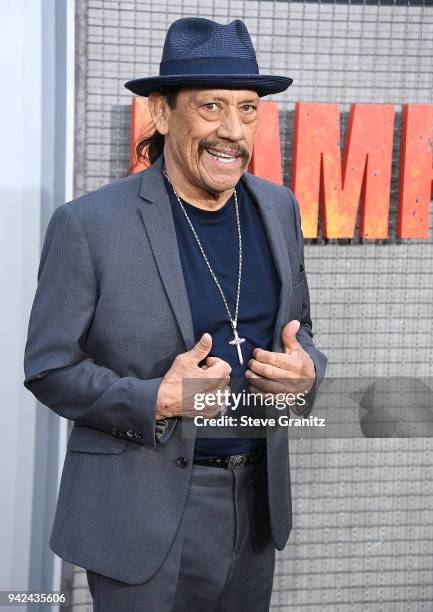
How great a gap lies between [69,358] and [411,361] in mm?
1715

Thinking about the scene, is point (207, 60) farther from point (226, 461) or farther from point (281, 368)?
point (226, 461)

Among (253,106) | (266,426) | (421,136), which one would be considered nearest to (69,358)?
(266,426)

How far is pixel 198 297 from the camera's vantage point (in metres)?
1.93

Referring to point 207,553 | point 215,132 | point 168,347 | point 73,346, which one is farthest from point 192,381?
point 215,132

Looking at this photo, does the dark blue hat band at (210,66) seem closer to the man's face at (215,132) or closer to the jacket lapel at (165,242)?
the man's face at (215,132)

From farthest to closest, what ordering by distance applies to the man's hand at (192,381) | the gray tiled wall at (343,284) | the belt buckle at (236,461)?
1. the gray tiled wall at (343,284)
2. the belt buckle at (236,461)
3. the man's hand at (192,381)

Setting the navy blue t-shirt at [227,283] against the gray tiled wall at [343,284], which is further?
the gray tiled wall at [343,284]

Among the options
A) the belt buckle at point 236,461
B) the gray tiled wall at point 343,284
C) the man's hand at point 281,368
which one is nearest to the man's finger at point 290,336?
the man's hand at point 281,368

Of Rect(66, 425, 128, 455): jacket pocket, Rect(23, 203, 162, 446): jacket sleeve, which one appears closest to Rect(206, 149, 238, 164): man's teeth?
Rect(23, 203, 162, 446): jacket sleeve

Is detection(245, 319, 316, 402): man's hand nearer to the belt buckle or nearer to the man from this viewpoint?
the man

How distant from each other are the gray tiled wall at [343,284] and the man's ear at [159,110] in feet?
3.05

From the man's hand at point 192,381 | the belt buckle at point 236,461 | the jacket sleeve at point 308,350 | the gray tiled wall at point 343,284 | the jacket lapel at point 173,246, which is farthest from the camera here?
the gray tiled wall at point 343,284

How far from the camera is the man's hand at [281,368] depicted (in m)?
1.86

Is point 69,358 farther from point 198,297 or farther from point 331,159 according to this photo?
point 331,159
